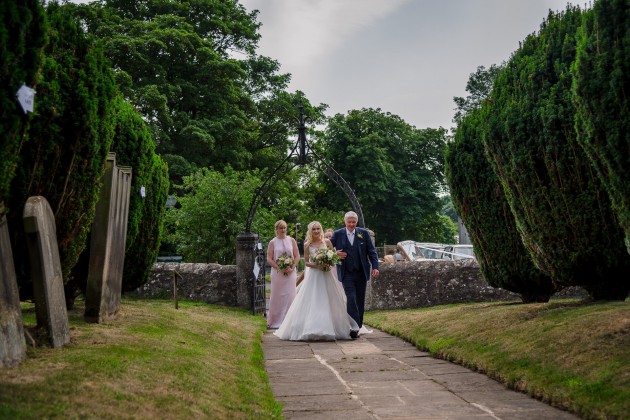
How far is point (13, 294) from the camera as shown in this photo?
578 cm

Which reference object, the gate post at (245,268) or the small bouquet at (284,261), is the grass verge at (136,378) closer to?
the small bouquet at (284,261)

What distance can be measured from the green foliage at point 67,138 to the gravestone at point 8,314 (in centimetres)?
136

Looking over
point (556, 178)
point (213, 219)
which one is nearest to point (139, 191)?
point (556, 178)

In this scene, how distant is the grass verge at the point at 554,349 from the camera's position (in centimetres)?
580

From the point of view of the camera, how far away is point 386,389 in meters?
7.06

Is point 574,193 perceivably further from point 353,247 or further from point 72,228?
point 72,228

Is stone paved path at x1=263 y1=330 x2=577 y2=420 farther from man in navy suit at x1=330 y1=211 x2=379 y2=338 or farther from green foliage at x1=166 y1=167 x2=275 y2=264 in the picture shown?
green foliage at x1=166 y1=167 x2=275 y2=264

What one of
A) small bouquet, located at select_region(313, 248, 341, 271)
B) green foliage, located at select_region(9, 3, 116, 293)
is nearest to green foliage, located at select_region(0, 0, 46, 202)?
green foliage, located at select_region(9, 3, 116, 293)

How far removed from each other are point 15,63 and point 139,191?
673 centimetres

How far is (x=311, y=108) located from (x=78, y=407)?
3504cm

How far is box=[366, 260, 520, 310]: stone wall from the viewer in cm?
1705

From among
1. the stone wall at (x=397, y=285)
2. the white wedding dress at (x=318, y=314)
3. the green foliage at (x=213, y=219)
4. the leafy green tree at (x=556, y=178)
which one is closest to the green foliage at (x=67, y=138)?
the white wedding dress at (x=318, y=314)

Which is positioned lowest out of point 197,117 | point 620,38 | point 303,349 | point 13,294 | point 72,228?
point 303,349

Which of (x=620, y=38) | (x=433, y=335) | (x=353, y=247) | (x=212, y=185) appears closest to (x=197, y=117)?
(x=212, y=185)
